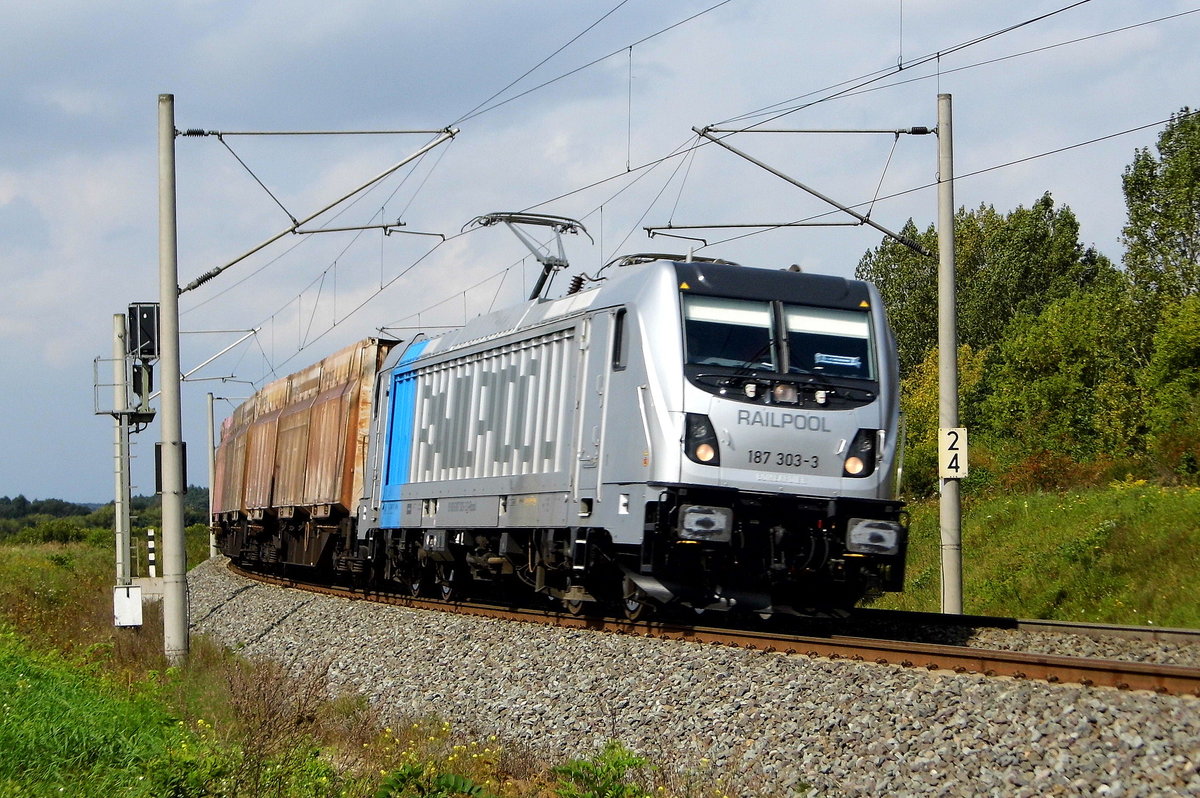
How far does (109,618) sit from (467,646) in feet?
33.0

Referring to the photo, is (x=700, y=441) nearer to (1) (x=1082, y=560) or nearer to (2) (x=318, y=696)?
(2) (x=318, y=696)

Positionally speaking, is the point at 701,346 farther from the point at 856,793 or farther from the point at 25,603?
the point at 25,603

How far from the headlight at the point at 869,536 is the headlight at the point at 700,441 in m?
1.35

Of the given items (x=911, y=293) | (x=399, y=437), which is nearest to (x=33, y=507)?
(x=911, y=293)

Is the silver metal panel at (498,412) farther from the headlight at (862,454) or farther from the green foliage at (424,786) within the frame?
the green foliage at (424,786)

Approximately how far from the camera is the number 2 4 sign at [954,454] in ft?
51.5

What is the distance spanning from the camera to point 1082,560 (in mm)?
18594

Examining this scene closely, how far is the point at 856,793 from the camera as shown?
718 centimetres

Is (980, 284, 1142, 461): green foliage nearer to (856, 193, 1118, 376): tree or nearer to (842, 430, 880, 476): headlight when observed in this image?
(856, 193, 1118, 376): tree

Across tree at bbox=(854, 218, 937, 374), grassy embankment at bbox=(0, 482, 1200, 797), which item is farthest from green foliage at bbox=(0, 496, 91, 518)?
grassy embankment at bbox=(0, 482, 1200, 797)

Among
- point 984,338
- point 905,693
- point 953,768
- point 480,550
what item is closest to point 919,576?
point 480,550

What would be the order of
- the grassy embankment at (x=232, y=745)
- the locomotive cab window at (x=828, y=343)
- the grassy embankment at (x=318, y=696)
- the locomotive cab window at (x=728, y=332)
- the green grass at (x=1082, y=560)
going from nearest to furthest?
the grassy embankment at (x=232, y=745)
the grassy embankment at (x=318, y=696)
the locomotive cab window at (x=728, y=332)
the locomotive cab window at (x=828, y=343)
the green grass at (x=1082, y=560)

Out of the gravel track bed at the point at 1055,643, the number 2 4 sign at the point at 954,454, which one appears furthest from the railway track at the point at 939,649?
the number 2 4 sign at the point at 954,454

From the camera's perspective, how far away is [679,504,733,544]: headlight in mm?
11828
